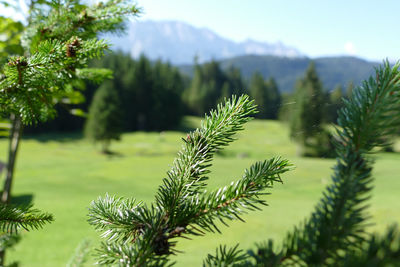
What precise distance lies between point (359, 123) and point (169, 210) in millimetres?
547

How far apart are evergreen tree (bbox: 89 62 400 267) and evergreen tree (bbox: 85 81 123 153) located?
45.3 metres

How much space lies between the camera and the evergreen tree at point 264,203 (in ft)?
1.87

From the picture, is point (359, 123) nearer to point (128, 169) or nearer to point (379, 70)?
point (379, 70)

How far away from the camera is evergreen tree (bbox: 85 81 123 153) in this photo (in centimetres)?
4412

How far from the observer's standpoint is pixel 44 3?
5.46ft

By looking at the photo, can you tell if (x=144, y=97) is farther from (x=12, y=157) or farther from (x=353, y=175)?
(x=353, y=175)

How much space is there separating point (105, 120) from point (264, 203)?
4576 centimetres

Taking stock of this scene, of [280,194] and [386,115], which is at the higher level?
[386,115]

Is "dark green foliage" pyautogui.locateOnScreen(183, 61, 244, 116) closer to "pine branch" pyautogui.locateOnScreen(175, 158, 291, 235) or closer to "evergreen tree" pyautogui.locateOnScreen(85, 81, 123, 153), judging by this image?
"evergreen tree" pyautogui.locateOnScreen(85, 81, 123, 153)

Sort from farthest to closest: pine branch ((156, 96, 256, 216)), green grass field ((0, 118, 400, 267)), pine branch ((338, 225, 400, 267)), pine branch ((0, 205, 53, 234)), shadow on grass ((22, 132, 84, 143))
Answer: shadow on grass ((22, 132, 84, 143)) → green grass field ((0, 118, 400, 267)) → pine branch ((0, 205, 53, 234)) → pine branch ((156, 96, 256, 216)) → pine branch ((338, 225, 400, 267))

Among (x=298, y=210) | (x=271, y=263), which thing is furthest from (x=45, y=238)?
(x=271, y=263)

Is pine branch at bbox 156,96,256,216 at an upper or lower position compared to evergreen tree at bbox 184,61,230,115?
lower

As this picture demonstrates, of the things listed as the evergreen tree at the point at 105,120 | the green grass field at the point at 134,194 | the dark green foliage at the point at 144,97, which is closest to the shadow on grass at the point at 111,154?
the evergreen tree at the point at 105,120

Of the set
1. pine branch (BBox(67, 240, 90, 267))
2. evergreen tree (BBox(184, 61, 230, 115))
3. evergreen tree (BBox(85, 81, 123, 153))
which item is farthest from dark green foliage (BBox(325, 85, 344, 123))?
evergreen tree (BBox(184, 61, 230, 115))
